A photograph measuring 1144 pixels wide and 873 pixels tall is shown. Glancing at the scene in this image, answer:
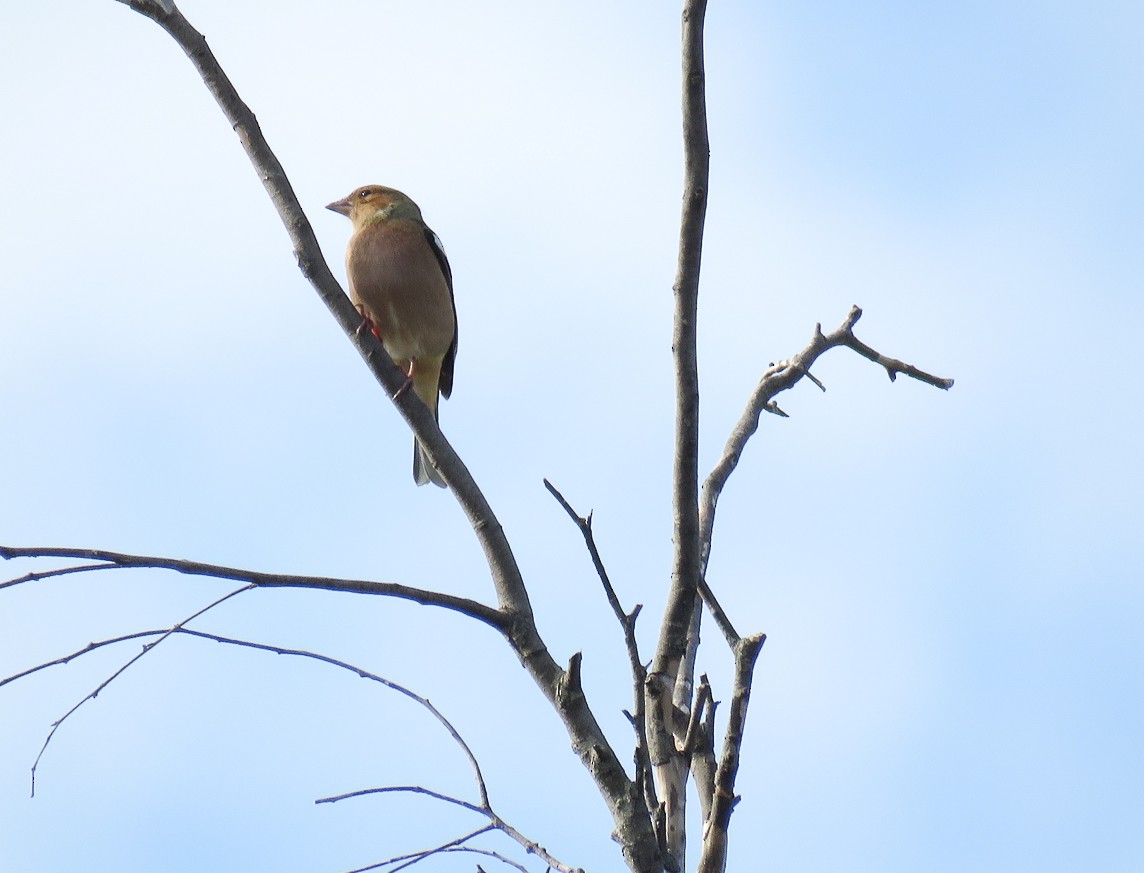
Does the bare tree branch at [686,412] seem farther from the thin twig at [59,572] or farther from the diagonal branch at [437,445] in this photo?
the thin twig at [59,572]

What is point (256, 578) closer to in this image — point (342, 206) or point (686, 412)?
point (686, 412)

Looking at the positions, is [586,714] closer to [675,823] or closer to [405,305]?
[675,823]

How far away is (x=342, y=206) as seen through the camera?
758 cm

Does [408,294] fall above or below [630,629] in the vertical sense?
above

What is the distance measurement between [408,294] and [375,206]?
43.1 inches

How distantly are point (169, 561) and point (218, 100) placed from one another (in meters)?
1.41

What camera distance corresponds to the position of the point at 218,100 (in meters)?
3.35

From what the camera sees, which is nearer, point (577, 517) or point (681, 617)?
point (577, 517)

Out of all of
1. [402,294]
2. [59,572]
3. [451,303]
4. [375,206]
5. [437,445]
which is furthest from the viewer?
[375,206]

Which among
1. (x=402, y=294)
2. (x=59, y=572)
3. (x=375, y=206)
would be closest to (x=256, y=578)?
(x=59, y=572)

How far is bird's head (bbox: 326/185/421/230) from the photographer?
712 centimetres

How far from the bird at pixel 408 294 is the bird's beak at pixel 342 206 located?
1.47ft

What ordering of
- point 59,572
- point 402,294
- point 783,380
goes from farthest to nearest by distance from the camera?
point 402,294, point 783,380, point 59,572

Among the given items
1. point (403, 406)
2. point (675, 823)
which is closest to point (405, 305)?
point (403, 406)
